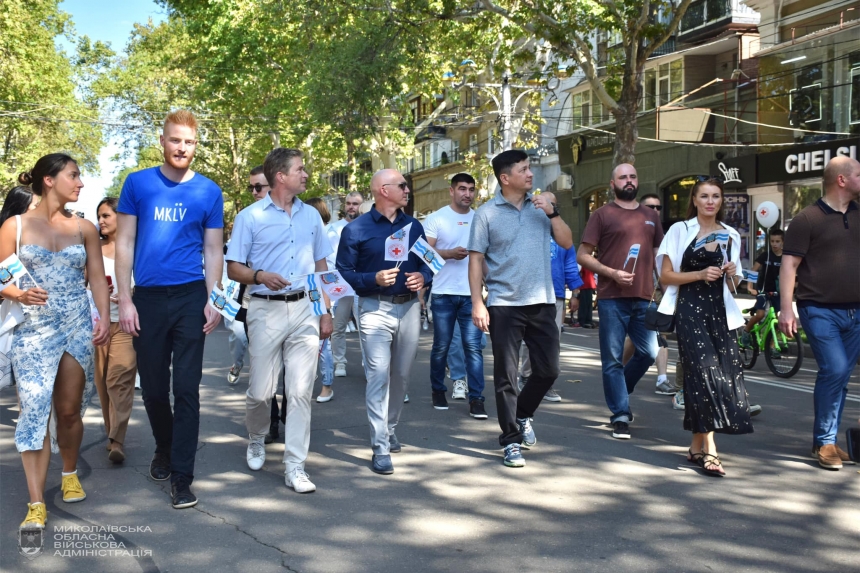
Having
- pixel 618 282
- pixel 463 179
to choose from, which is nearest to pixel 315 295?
pixel 618 282

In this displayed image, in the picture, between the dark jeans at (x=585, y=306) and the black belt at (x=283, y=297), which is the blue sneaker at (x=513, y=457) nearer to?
the black belt at (x=283, y=297)

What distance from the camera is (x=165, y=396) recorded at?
5520mm

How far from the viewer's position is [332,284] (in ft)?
19.1

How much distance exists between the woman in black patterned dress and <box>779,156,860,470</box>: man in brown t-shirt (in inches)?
15.6

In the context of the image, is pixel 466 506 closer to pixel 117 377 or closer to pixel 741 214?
pixel 117 377

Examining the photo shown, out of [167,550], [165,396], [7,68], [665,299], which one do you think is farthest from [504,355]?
[7,68]

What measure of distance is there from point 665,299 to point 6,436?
4.83m

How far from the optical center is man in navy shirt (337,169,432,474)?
610 centimetres

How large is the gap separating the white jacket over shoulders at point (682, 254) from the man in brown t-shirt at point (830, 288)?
30 centimetres

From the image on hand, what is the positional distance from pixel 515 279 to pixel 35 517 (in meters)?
3.08

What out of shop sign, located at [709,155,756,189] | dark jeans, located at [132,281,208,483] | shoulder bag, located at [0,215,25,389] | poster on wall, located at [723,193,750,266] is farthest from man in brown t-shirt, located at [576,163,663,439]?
shop sign, located at [709,155,756,189]

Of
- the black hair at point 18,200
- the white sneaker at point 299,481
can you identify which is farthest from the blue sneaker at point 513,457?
the black hair at point 18,200

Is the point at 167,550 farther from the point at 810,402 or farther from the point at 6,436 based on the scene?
the point at 810,402

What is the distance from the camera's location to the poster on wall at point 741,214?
26891mm
